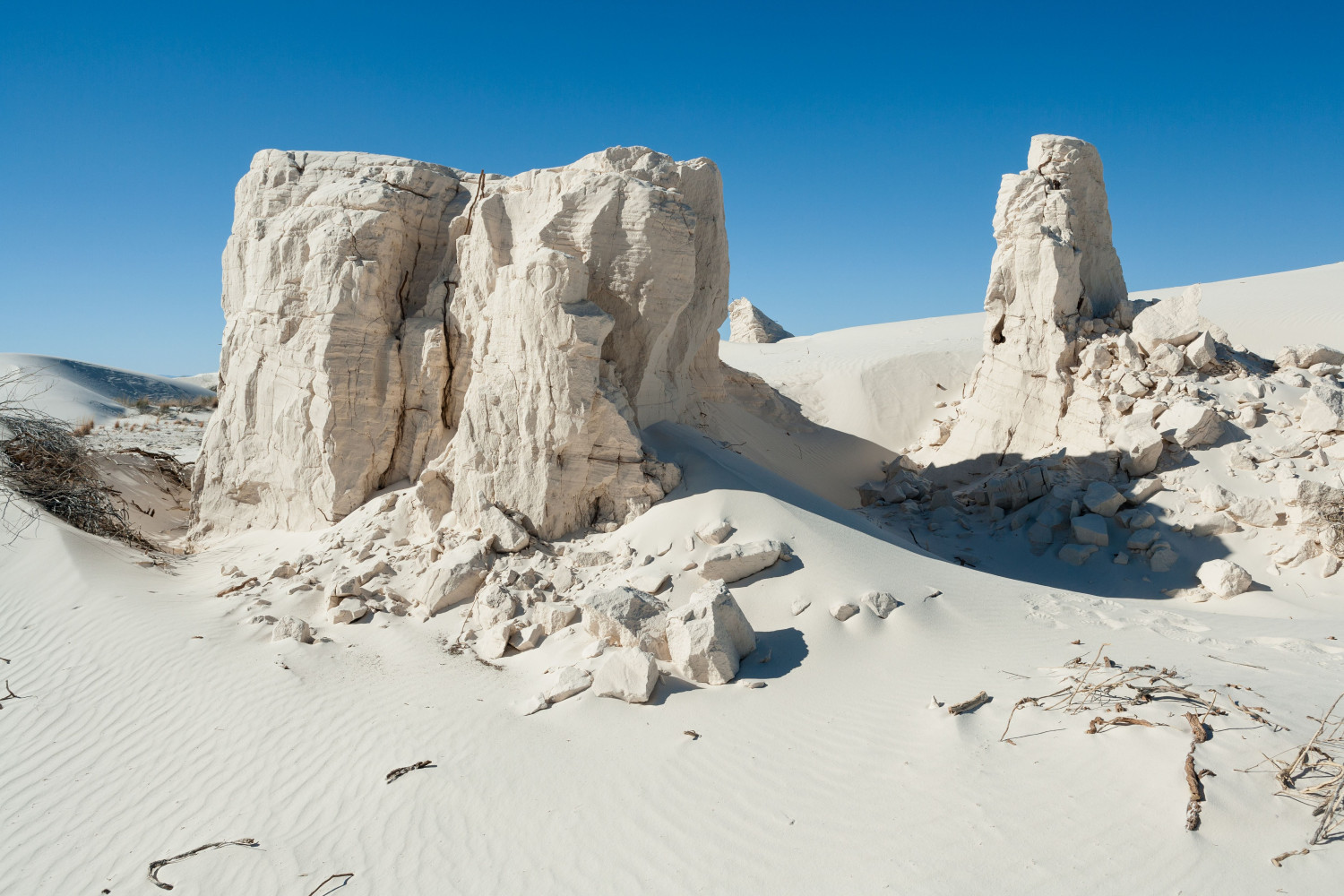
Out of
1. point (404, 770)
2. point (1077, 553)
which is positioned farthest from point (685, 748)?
point (1077, 553)

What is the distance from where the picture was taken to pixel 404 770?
5066 millimetres

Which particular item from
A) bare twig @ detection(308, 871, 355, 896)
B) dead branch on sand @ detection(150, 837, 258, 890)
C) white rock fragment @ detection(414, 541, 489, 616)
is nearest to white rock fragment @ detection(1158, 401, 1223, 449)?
white rock fragment @ detection(414, 541, 489, 616)

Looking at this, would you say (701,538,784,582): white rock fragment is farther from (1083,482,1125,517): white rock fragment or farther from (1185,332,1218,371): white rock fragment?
(1185,332,1218,371): white rock fragment

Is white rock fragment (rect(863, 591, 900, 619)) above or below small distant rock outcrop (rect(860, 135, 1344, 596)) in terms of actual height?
below

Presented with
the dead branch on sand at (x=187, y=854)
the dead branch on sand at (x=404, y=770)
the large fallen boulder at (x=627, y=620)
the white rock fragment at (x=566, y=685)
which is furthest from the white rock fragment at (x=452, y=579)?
the dead branch on sand at (x=187, y=854)

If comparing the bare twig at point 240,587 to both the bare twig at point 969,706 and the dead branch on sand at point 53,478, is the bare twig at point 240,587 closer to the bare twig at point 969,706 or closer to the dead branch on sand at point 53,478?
the dead branch on sand at point 53,478

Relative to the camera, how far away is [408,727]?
18.4ft

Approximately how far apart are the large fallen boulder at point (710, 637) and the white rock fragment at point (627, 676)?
1.06 ft

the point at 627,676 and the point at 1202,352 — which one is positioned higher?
the point at 1202,352

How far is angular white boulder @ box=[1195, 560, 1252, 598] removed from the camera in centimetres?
792

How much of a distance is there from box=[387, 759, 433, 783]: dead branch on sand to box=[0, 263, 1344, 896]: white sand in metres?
0.10

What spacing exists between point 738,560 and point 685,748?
241 centimetres

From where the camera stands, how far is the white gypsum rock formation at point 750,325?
32.5 metres

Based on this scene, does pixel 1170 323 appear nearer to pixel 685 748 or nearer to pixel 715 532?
pixel 715 532
